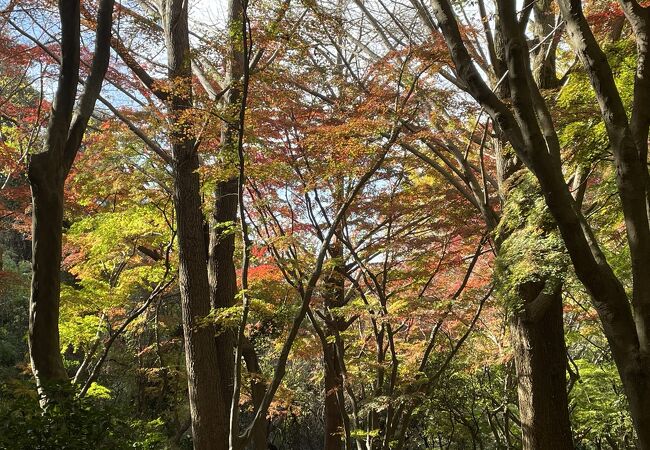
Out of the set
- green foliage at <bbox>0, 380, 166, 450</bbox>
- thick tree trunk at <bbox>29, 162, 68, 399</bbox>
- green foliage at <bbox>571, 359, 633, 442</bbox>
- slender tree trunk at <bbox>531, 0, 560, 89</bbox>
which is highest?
slender tree trunk at <bbox>531, 0, 560, 89</bbox>

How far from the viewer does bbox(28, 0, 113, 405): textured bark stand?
347 cm

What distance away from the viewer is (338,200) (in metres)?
7.40

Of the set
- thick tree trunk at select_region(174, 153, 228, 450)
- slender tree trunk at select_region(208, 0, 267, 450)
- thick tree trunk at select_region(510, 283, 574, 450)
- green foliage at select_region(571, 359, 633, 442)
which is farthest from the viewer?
green foliage at select_region(571, 359, 633, 442)

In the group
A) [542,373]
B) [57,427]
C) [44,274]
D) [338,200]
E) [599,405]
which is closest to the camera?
[57,427]

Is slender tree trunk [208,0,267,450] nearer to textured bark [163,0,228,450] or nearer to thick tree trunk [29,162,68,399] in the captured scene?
textured bark [163,0,228,450]

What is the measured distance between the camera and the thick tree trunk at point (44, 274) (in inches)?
136

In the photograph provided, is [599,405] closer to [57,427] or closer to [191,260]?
[191,260]

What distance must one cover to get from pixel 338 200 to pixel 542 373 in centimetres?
333

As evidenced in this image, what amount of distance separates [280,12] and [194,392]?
12.2 ft

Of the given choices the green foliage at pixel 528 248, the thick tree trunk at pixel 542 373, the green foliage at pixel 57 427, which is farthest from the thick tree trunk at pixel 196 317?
the thick tree trunk at pixel 542 373

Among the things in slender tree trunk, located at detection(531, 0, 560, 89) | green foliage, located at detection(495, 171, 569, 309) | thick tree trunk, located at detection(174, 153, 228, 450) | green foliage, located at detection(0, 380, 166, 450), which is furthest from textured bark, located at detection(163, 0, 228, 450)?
slender tree trunk, located at detection(531, 0, 560, 89)

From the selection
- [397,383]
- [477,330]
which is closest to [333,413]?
[397,383]

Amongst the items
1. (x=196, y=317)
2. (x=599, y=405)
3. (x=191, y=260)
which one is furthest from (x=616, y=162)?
(x=599, y=405)

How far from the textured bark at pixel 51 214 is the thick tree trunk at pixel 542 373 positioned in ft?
13.3
